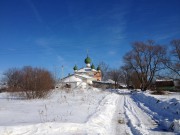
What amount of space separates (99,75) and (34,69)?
281 feet

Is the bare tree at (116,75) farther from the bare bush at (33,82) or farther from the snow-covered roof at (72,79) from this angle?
the bare bush at (33,82)

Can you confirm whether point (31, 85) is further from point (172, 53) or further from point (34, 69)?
point (172, 53)

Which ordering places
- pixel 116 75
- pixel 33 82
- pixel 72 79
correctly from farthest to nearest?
1. pixel 116 75
2. pixel 72 79
3. pixel 33 82

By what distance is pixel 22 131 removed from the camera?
6.99 meters

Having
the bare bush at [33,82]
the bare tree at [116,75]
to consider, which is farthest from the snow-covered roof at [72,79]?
the bare bush at [33,82]

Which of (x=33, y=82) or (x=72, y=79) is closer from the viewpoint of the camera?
(x=33, y=82)

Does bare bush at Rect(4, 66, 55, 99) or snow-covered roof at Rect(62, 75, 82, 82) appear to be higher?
snow-covered roof at Rect(62, 75, 82, 82)

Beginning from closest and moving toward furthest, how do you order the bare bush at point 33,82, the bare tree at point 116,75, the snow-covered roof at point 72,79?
1. the bare bush at point 33,82
2. the snow-covered roof at point 72,79
3. the bare tree at point 116,75

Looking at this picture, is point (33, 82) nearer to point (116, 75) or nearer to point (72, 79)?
point (72, 79)

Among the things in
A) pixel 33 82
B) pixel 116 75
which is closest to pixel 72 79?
pixel 116 75

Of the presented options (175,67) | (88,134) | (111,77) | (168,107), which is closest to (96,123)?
(88,134)

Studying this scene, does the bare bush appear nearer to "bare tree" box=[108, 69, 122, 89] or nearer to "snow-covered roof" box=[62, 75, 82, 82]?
"snow-covered roof" box=[62, 75, 82, 82]

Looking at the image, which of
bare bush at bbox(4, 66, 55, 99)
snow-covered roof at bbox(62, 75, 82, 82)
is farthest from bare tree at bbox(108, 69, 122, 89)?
bare bush at bbox(4, 66, 55, 99)

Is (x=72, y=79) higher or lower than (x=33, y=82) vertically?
higher
